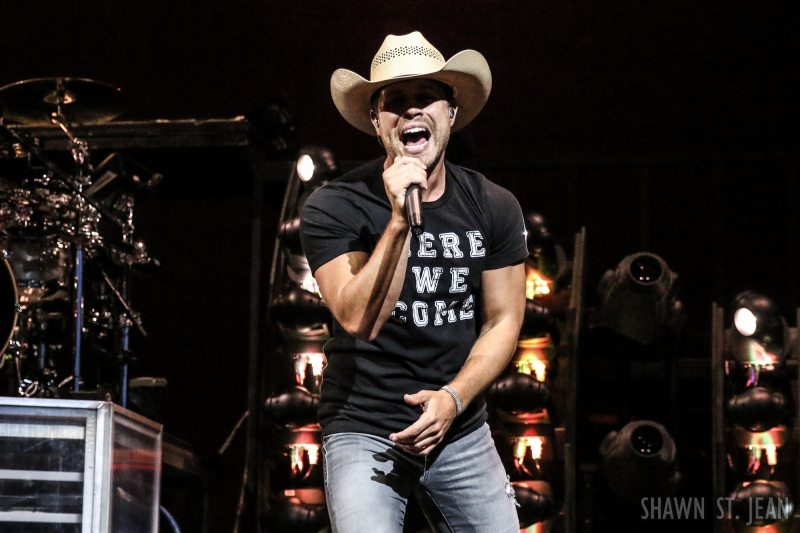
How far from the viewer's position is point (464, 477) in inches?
93.7

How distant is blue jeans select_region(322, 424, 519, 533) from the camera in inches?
88.9

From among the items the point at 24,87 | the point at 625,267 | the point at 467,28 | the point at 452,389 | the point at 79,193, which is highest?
the point at 467,28

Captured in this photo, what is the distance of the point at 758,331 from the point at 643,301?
550 millimetres

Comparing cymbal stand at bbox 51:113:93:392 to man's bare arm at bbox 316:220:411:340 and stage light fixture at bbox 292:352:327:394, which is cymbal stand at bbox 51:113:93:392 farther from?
man's bare arm at bbox 316:220:411:340

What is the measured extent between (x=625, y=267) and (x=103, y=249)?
275 cm

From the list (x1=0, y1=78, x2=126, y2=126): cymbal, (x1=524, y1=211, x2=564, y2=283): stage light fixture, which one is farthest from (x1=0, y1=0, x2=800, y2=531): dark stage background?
(x1=0, y1=78, x2=126, y2=126): cymbal

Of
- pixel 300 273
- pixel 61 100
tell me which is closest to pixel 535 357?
pixel 300 273

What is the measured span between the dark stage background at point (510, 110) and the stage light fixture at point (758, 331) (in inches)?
20.0

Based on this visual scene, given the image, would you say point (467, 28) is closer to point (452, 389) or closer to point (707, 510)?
point (707, 510)

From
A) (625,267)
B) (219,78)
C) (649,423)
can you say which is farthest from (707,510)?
(219,78)

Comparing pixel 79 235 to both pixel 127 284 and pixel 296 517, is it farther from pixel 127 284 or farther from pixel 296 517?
pixel 296 517

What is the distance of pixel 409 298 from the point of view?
239 cm

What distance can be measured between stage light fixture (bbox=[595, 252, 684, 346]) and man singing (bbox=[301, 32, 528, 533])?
8.79 feet

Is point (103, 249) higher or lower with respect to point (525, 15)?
lower
